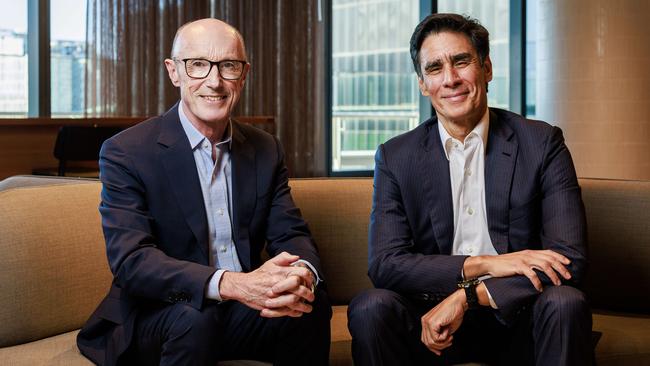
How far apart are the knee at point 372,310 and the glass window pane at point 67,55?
534 centimetres

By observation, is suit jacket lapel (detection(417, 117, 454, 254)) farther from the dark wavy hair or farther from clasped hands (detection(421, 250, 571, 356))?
the dark wavy hair

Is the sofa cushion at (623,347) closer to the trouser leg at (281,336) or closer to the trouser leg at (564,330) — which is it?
the trouser leg at (564,330)

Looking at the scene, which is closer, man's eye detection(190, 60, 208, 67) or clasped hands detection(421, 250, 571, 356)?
clasped hands detection(421, 250, 571, 356)

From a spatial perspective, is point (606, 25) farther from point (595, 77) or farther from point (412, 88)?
point (412, 88)

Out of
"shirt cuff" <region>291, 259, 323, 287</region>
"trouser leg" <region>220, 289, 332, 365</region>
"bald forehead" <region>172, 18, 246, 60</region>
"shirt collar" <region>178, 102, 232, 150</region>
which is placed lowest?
"trouser leg" <region>220, 289, 332, 365</region>

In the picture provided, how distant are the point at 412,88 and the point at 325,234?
5.90 m

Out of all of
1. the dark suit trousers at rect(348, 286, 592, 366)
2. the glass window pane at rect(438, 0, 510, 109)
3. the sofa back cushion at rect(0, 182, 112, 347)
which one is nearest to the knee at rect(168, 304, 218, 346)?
the dark suit trousers at rect(348, 286, 592, 366)

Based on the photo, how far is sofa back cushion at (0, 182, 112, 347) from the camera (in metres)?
2.18

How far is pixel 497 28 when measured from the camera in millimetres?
8172

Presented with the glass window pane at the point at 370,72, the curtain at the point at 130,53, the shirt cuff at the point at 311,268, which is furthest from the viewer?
the glass window pane at the point at 370,72

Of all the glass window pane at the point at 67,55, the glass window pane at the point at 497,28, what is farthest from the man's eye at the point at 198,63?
the glass window pane at the point at 497,28

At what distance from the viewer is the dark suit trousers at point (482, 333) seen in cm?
193

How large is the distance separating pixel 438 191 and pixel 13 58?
522 centimetres

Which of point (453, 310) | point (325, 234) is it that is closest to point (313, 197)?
point (325, 234)
